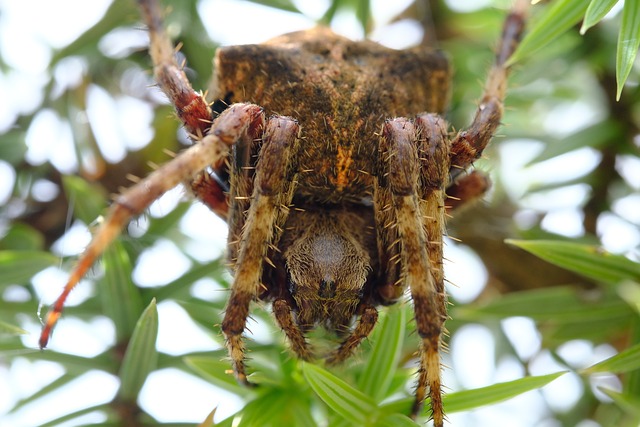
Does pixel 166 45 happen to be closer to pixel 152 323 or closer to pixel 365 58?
pixel 365 58

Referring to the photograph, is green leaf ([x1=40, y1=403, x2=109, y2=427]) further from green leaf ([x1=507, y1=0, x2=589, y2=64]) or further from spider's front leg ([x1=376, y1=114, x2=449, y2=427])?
green leaf ([x1=507, y1=0, x2=589, y2=64])

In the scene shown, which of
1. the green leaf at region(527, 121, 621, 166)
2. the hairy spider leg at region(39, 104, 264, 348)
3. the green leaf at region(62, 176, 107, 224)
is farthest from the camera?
the green leaf at region(527, 121, 621, 166)

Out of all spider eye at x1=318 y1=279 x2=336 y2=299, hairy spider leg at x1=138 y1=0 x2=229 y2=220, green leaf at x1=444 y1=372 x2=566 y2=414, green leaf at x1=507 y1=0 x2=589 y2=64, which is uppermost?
green leaf at x1=507 y1=0 x2=589 y2=64

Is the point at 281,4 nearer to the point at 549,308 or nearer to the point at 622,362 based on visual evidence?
the point at 549,308

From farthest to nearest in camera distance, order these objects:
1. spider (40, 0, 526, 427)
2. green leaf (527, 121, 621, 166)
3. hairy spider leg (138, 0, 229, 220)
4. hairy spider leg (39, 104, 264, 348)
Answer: green leaf (527, 121, 621, 166) < hairy spider leg (138, 0, 229, 220) < spider (40, 0, 526, 427) < hairy spider leg (39, 104, 264, 348)

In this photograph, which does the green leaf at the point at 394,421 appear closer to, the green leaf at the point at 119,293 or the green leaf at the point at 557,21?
the green leaf at the point at 119,293

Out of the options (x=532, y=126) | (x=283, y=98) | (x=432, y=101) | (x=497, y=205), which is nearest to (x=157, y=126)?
(x=283, y=98)

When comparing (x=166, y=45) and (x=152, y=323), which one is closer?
(x=152, y=323)

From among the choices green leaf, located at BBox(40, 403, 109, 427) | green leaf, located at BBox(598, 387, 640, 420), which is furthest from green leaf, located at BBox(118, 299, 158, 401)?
green leaf, located at BBox(598, 387, 640, 420)

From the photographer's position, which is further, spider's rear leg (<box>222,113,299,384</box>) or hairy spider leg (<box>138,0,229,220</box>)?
hairy spider leg (<box>138,0,229,220</box>)
